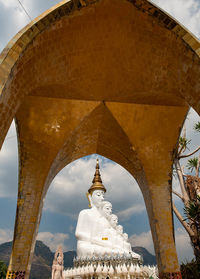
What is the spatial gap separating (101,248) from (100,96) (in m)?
5.09

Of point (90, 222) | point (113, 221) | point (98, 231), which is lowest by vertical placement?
point (98, 231)

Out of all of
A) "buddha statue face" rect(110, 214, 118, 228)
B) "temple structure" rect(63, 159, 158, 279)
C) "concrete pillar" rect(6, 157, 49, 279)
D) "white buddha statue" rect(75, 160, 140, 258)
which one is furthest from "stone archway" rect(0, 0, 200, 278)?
"buddha statue face" rect(110, 214, 118, 228)

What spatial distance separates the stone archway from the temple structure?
0.99 metres

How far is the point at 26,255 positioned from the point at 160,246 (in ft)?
12.9

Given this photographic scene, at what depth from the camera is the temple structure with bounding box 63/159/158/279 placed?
7.00 m

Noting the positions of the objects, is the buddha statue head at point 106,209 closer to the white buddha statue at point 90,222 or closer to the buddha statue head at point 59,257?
the white buddha statue at point 90,222

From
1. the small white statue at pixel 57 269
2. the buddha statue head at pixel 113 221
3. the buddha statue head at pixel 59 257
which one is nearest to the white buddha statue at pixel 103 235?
the buddha statue head at pixel 113 221

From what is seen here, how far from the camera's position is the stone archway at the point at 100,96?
453 cm

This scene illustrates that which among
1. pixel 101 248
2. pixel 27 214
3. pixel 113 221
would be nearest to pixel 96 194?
pixel 113 221

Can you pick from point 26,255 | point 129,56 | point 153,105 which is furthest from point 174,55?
point 26,255

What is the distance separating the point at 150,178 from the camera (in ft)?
26.2

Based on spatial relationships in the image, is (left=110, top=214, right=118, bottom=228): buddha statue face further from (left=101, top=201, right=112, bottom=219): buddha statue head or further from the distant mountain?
the distant mountain

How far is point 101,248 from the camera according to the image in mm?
8070

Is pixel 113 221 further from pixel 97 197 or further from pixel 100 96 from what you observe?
pixel 100 96
